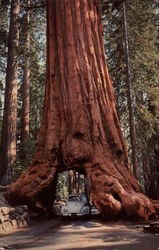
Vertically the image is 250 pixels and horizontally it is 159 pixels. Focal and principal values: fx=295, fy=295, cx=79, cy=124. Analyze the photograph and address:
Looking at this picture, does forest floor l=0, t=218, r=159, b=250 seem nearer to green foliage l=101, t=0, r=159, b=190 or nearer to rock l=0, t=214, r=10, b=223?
rock l=0, t=214, r=10, b=223

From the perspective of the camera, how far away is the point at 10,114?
540 inches

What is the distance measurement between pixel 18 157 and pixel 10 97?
3.93m

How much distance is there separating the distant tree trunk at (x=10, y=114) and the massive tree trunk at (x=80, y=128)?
2984 mm

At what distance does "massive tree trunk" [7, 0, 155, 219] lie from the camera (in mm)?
8672

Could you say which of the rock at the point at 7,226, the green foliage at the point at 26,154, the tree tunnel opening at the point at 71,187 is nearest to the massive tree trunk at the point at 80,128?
the tree tunnel opening at the point at 71,187

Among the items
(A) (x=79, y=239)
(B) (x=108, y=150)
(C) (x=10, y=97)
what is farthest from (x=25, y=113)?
(A) (x=79, y=239)

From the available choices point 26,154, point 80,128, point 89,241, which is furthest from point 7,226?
point 26,154

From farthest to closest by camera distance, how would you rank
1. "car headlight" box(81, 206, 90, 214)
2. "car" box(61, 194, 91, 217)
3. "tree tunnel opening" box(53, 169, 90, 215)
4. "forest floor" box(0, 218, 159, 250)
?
"tree tunnel opening" box(53, 169, 90, 215)
"car headlight" box(81, 206, 90, 214)
"car" box(61, 194, 91, 217)
"forest floor" box(0, 218, 159, 250)

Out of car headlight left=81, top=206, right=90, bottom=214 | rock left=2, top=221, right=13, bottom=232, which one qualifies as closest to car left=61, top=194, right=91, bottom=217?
car headlight left=81, top=206, right=90, bottom=214

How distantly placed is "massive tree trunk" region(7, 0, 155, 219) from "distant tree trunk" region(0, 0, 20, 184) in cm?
298

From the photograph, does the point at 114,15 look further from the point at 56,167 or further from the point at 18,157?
the point at 56,167

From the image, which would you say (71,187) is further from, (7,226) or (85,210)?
(7,226)

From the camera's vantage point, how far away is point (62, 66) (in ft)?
35.9

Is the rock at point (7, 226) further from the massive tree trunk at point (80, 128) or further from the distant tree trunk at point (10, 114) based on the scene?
the distant tree trunk at point (10, 114)
